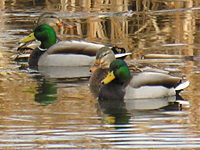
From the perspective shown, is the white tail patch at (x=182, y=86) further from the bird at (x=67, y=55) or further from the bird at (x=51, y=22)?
the bird at (x=51, y=22)

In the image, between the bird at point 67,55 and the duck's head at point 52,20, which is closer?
the bird at point 67,55

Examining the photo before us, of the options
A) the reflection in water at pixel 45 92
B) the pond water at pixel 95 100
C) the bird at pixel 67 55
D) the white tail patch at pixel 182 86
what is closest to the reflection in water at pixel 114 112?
the pond water at pixel 95 100

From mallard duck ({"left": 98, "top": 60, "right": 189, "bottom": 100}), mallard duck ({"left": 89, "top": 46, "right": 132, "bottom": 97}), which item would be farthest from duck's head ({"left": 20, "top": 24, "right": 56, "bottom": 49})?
mallard duck ({"left": 98, "top": 60, "right": 189, "bottom": 100})

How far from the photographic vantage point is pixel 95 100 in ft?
30.8

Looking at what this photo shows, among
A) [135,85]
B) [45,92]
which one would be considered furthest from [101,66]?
[135,85]

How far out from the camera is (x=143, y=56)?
12.3m

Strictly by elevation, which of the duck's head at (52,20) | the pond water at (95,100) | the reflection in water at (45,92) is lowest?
the reflection in water at (45,92)

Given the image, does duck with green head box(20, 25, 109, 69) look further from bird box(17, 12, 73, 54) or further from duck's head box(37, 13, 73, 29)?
duck's head box(37, 13, 73, 29)

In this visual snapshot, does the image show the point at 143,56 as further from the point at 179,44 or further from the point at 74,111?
the point at 74,111

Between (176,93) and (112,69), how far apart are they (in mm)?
971

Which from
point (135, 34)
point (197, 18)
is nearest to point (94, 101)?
point (135, 34)

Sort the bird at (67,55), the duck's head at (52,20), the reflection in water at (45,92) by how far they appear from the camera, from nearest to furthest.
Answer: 1. the reflection in water at (45,92)
2. the bird at (67,55)
3. the duck's head at (52,20)

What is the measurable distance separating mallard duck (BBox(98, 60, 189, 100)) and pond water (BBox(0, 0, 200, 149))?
0.15m

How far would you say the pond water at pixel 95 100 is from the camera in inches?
281
